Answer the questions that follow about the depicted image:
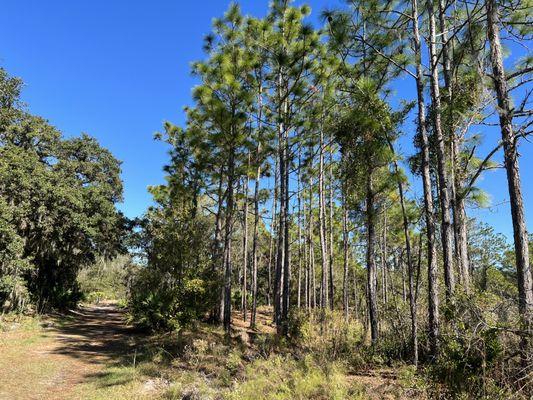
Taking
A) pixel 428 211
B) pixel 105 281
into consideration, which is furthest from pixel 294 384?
pixel 105 281

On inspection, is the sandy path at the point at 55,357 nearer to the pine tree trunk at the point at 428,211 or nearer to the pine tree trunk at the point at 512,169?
the pine tree trunk at the point at 428,211

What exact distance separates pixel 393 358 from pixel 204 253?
784 cm

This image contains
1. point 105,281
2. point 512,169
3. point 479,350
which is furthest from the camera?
point 105,281

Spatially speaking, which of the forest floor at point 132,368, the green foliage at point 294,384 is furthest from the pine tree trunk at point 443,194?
the green foliage at point 294,384

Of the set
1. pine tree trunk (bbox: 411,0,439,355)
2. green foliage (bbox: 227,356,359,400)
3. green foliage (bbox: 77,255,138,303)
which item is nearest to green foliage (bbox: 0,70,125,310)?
green foliage (bbox: 227,356,359,400)

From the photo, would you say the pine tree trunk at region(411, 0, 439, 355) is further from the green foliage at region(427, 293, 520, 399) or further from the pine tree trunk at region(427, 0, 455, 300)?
the green foliage at region(427, 293, 520, 399)

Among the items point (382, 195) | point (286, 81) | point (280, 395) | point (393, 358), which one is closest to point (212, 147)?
point (286, 81)

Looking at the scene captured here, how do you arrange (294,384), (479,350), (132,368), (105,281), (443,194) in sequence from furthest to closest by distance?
(105,281) → (132,368) → (443,194) → (294,384) → (479,350)

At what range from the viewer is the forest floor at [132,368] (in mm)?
6508

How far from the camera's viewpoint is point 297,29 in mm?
12648

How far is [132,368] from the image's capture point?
8.11 m

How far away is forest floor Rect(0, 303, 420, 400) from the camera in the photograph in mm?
6508

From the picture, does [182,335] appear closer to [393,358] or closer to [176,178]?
[393,358]

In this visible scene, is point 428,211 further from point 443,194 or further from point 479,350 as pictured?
point 479,350
